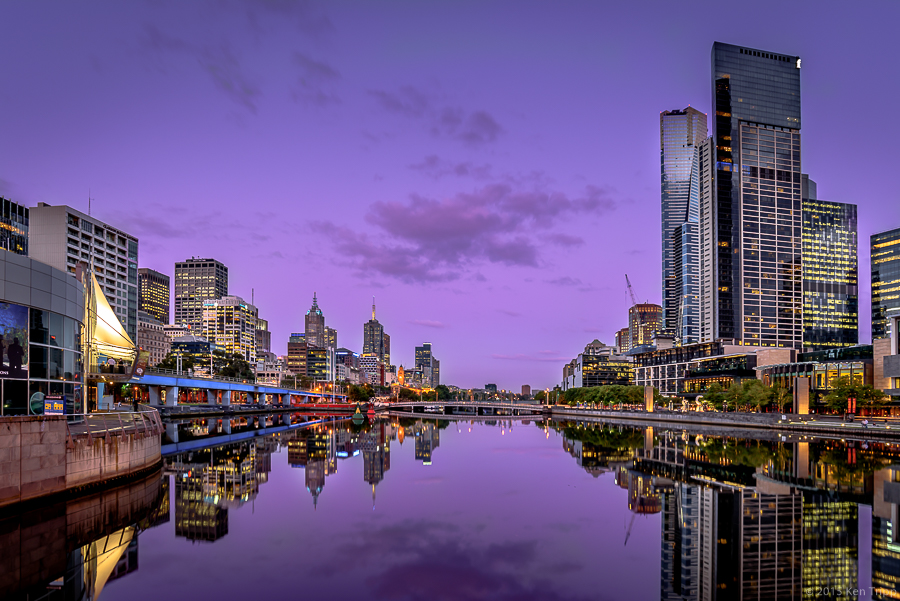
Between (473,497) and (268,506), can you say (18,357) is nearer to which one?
(268,506)

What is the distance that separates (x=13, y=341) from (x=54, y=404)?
424 cm

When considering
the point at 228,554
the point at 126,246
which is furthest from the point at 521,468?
the point at 126,246

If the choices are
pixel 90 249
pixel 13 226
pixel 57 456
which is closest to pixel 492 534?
pixel 57 456

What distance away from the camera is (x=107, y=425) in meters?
39.0

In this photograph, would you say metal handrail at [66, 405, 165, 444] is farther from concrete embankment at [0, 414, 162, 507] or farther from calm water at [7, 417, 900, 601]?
calm water at [7, 417, 900, 601]

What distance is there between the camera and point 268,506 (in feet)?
119

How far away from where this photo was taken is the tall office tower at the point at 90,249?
153 metres

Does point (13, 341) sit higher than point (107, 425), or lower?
higher

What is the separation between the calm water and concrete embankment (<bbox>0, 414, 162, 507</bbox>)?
1.87 meters

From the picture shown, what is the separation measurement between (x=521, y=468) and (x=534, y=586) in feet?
123

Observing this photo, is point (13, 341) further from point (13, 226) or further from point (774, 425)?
point (13, 226)

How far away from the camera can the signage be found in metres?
33.8

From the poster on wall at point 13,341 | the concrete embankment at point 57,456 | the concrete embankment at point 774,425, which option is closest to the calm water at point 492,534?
the concrete embankment at point 57,456

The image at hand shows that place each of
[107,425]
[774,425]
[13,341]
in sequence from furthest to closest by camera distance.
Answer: [774,425]
[107,425]
[13,341]
